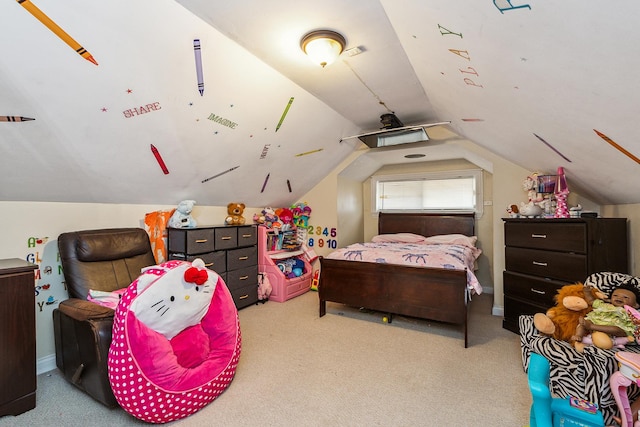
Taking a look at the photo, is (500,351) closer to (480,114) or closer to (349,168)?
(480,114)

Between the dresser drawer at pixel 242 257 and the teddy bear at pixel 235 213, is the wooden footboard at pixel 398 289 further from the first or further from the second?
the teddy bear at pixel 235 213

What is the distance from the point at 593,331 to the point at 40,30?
3435 mm

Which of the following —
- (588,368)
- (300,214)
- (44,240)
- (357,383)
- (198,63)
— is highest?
(198,63)

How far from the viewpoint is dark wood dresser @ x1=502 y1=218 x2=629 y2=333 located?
7.95 ft

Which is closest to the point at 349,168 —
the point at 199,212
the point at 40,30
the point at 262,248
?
the point at 262,248

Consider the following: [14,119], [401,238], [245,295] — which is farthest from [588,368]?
[14,119]

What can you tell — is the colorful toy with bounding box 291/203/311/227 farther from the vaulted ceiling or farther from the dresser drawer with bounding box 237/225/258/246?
the vaulted ceiling

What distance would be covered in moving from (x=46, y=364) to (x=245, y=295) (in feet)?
6.04

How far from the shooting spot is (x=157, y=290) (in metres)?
1.75

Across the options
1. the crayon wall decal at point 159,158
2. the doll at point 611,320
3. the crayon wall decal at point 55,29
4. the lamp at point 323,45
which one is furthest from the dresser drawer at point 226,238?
the doll at point 611,320

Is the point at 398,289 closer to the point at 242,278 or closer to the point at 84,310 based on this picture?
the point at 242,278

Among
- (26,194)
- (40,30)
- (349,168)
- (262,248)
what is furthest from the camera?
(349,168)

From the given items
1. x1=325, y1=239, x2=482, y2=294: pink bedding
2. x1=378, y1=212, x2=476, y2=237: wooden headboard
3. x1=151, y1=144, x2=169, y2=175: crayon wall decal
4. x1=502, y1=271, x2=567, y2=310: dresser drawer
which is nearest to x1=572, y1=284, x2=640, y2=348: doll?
x1=502, y1=271, x2=567, y2=310: dresser drawer

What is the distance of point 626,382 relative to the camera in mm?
1383
